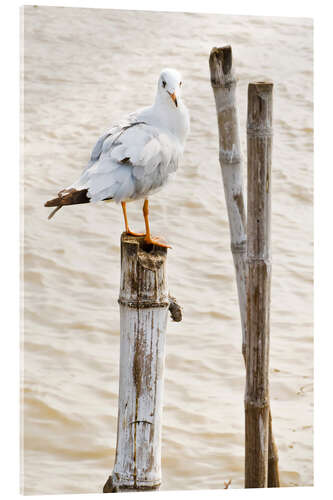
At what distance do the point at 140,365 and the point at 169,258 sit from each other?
3.46ft

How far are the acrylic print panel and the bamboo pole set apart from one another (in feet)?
1.33

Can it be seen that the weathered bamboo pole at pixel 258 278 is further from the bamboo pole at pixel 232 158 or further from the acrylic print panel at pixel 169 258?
the acrylic print panel at pixel 169 258

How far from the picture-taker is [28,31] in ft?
7.72

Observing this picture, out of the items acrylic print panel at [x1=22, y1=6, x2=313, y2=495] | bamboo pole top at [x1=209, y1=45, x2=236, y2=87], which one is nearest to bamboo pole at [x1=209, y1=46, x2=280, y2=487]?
bamboo pole top at [x1=209, y1=45, x2=236, y2=87]

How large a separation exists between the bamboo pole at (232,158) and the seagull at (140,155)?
0.15m

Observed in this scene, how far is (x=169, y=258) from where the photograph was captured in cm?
285

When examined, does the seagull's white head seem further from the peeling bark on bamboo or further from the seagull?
the peeling bark on bamboo

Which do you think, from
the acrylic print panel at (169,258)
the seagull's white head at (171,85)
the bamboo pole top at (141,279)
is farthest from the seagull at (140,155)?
the acrylic print panel at (169,258)

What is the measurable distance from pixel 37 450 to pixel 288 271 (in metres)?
1.01

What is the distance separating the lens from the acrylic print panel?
247 centimetres

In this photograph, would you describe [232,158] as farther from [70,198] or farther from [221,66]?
[70,198]

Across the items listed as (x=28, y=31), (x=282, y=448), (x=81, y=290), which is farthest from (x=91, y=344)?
(x=28, y=31)

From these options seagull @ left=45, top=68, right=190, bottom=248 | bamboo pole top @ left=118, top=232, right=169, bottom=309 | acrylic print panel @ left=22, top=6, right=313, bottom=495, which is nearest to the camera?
bamboo pole top @ left=118, top=232, right=169, bottom=309

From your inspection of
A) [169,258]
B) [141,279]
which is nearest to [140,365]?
[141,279]
